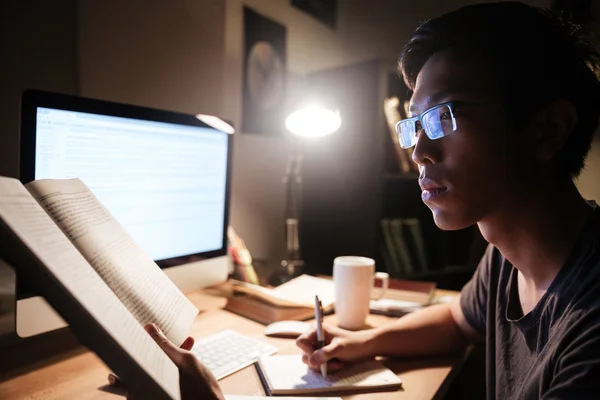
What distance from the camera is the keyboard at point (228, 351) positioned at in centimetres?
76

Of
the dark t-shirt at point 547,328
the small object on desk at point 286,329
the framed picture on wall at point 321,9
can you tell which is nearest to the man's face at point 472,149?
the dark t-shirt at point 547,328

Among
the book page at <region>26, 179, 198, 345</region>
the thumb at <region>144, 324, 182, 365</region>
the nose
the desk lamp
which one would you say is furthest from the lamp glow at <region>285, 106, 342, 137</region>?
the thumb at <region>144, 324, 182, 365</region>

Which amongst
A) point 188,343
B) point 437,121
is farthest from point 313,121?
point 188,343

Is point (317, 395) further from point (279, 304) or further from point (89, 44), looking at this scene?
point (89, 44)

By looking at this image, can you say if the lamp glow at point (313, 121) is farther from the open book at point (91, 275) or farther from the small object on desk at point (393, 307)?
the open book at point (91, 275)

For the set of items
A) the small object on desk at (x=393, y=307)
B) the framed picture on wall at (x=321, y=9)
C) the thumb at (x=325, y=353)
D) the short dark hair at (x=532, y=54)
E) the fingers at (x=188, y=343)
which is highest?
the framed picture on wall at (x=321, y=9)

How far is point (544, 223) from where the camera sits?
0.70 metres

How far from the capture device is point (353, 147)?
1729 mm

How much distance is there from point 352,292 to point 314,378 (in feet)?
0.97

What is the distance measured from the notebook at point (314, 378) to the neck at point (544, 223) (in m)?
0.32

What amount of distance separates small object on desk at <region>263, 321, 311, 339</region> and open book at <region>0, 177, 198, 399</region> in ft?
1.15

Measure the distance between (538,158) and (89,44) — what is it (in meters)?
1.09

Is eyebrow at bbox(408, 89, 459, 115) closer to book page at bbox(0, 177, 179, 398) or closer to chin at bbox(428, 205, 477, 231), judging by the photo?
chin at bbox(428, 205, 477, 231)

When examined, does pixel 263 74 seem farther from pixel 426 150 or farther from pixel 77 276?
pixel 77 276
